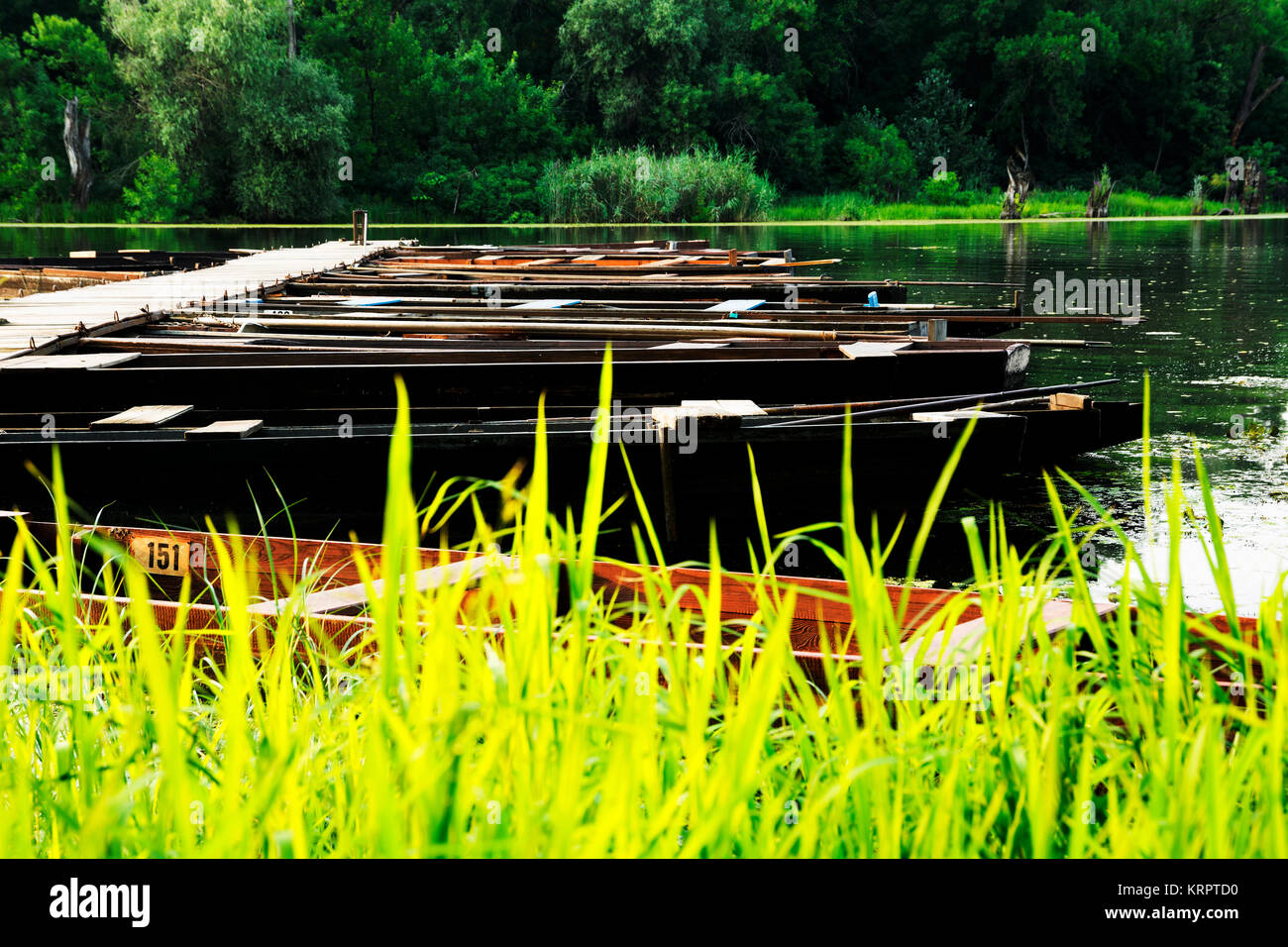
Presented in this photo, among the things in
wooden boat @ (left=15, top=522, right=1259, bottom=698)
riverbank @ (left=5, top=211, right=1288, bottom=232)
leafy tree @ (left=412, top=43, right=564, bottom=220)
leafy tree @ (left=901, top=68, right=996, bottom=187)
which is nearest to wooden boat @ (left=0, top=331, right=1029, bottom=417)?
wooden boat @ (left=15, top=522, right=1259, bottom=698)

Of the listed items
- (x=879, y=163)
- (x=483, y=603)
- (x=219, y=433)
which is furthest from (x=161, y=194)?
(x=483, y=603)

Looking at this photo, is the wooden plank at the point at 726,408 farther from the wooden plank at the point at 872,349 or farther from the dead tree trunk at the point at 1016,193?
the dead tree trunk at the point at 1016,193

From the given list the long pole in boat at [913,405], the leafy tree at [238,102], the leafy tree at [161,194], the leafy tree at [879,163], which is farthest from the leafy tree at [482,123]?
the long pole in boat at [913,405]

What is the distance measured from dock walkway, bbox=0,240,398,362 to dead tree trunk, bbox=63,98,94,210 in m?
29.6

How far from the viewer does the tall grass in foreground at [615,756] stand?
4.61 feet

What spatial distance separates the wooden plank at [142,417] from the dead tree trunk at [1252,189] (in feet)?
→ 154

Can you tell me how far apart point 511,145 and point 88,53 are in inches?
544

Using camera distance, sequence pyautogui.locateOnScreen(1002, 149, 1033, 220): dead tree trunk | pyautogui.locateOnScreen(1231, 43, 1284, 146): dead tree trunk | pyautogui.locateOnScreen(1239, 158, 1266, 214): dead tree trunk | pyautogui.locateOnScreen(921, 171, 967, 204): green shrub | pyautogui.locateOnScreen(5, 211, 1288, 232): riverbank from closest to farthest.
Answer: pyautogui.locateOnScreen(5, 211, 1288, 232): riverbank → pyautogui.locateOnScreen(1002, 149, 1033, 220): dead tree trunk → pyautogui.locateOnScreen(921, 171, 967, 204): green shrub → pyautogui.locateOnScreen(1239, 158, 1266, 214): dead tree trunk → pyautogui.locateOnScreen(1231, 43, 1284, 146): dead tree trunk

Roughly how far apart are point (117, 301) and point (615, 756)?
810cm

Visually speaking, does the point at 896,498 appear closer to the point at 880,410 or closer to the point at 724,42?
the point at 880,410

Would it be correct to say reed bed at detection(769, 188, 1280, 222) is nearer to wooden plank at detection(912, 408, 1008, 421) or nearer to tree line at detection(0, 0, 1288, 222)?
tree line at detection(0, 0, 1288, 222)

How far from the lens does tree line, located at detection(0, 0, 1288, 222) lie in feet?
119

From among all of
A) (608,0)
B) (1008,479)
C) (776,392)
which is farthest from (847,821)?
(608,0)
